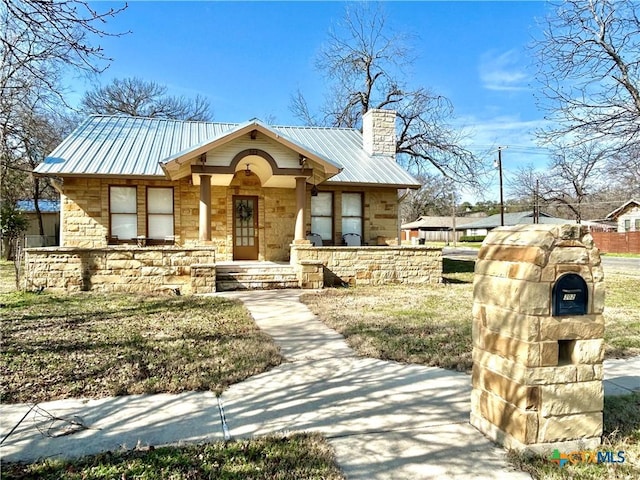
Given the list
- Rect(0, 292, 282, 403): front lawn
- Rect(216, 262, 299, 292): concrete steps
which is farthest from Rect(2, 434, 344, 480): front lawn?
Rect(216, 262, 299, 292): concrete steps

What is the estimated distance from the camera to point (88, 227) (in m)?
12.8

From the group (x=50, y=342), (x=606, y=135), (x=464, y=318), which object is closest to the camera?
(x=50, y=342)

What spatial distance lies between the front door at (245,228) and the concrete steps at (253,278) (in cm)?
233

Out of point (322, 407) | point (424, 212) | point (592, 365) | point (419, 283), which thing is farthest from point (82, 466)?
point (424, 212)

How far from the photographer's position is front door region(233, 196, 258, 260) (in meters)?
14.0

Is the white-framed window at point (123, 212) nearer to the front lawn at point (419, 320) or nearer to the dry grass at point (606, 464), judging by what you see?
the front lawn at point (419, 320)

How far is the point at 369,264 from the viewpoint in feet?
39.5

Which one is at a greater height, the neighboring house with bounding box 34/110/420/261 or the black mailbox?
the neighboring house with bounding box 34/110/420/261

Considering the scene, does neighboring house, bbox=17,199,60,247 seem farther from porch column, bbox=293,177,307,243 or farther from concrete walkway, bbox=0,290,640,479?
concrete walkway, bbox=0,290,640,479

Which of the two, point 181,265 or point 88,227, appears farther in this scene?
point 88,227

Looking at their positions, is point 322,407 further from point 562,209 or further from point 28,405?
point 562,209

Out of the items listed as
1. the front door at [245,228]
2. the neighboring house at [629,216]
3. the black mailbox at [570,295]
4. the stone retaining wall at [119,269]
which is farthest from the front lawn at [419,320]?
the neighboring house at [629,216]

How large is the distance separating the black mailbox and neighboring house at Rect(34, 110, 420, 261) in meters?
9.08

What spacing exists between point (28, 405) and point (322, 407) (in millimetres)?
2493
